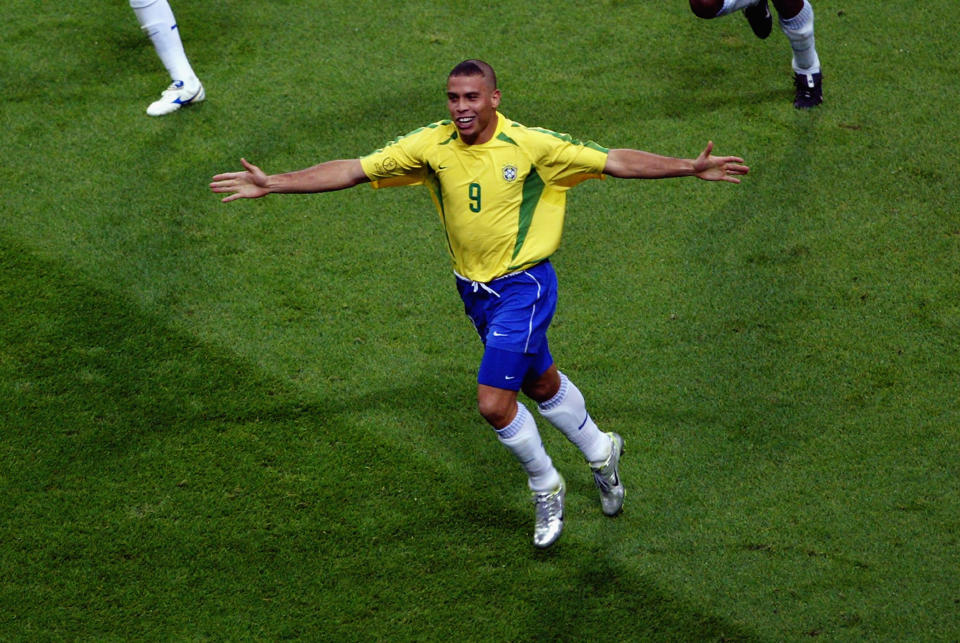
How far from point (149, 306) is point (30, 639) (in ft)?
8.61

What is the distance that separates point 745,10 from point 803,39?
0.53 metres

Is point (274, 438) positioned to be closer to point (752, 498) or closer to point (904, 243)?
point (752, 498)

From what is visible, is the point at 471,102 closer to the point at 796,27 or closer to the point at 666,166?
the point at 666,166

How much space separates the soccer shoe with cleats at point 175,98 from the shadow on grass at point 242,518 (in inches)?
96.1

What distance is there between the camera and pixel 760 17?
894 centimetres

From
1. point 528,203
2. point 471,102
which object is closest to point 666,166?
point 528,203

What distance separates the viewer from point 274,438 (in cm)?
654

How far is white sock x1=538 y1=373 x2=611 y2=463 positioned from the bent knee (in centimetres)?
377

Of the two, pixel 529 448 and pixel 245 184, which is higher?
pixel 245 184

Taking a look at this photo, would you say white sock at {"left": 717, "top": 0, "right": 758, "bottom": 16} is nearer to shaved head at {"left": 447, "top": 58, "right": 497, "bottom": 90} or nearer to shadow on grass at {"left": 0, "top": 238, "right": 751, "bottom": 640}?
shaved head at {"left": 447, "top": 58, "right": 497, "bottom": 90}

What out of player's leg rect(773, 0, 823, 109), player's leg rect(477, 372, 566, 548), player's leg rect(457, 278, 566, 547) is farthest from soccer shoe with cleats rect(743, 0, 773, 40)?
player's leg rect(477, 372, 566, 548)

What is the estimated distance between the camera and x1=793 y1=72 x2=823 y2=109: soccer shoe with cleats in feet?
29.3

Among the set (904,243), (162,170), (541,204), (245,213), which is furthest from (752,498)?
(162,170)

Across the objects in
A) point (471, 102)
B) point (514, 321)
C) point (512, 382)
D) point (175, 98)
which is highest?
point (471, 102)
